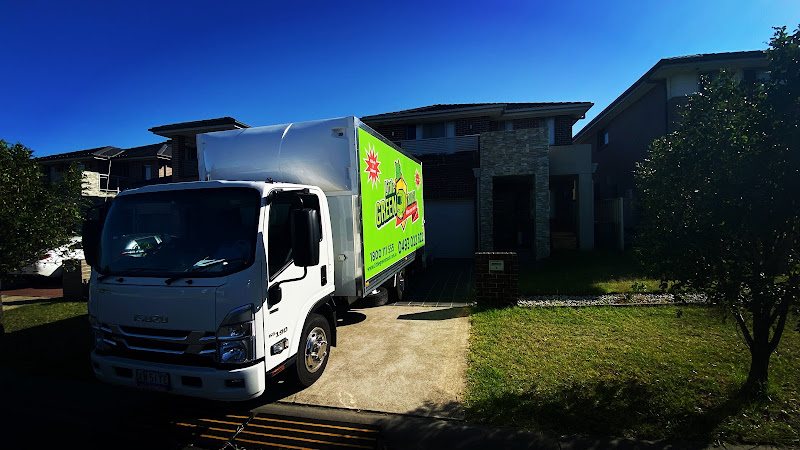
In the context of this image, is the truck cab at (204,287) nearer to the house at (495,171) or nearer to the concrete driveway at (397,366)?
the concrete driveway at (397,366)

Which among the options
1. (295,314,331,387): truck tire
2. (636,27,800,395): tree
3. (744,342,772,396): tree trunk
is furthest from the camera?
(295,314,331,387): truck tire

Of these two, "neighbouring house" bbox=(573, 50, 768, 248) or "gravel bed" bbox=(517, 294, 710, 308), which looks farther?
"neighbouring house" bbox=(573, 50, 768, 248)

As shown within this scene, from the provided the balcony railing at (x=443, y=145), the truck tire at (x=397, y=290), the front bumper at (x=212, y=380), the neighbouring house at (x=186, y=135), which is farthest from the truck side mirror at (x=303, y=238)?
the neighbouring house at (x=186, y=135)

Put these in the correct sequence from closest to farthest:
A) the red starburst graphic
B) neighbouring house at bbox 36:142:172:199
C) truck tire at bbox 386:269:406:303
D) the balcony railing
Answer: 1. the red starburst graphic
2. truck tire at bbox 386:269:406:303
3. the balcony railing
4. neighbouring house at bbox 36:142:172:199

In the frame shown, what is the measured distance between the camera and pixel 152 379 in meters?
3.08

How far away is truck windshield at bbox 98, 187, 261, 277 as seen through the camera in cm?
324

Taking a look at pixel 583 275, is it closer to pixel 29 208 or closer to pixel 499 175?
pixel 499 175

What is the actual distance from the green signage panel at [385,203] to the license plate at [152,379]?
8.19 feet

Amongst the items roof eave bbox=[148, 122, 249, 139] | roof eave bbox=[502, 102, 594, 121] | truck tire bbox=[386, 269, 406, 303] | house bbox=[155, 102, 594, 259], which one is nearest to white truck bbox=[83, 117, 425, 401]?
truck tire bbox=[386, 269, 406, 303]

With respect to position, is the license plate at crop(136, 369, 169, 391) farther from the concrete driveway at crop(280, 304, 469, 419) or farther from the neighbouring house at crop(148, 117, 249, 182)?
the neighbouring house at crop(148, 117, 249, 182)

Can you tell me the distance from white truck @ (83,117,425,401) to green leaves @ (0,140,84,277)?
3.38 metres

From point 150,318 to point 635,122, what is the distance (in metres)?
18.6

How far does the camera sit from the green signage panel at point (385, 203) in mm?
4996

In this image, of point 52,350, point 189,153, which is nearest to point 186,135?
point 189,153
